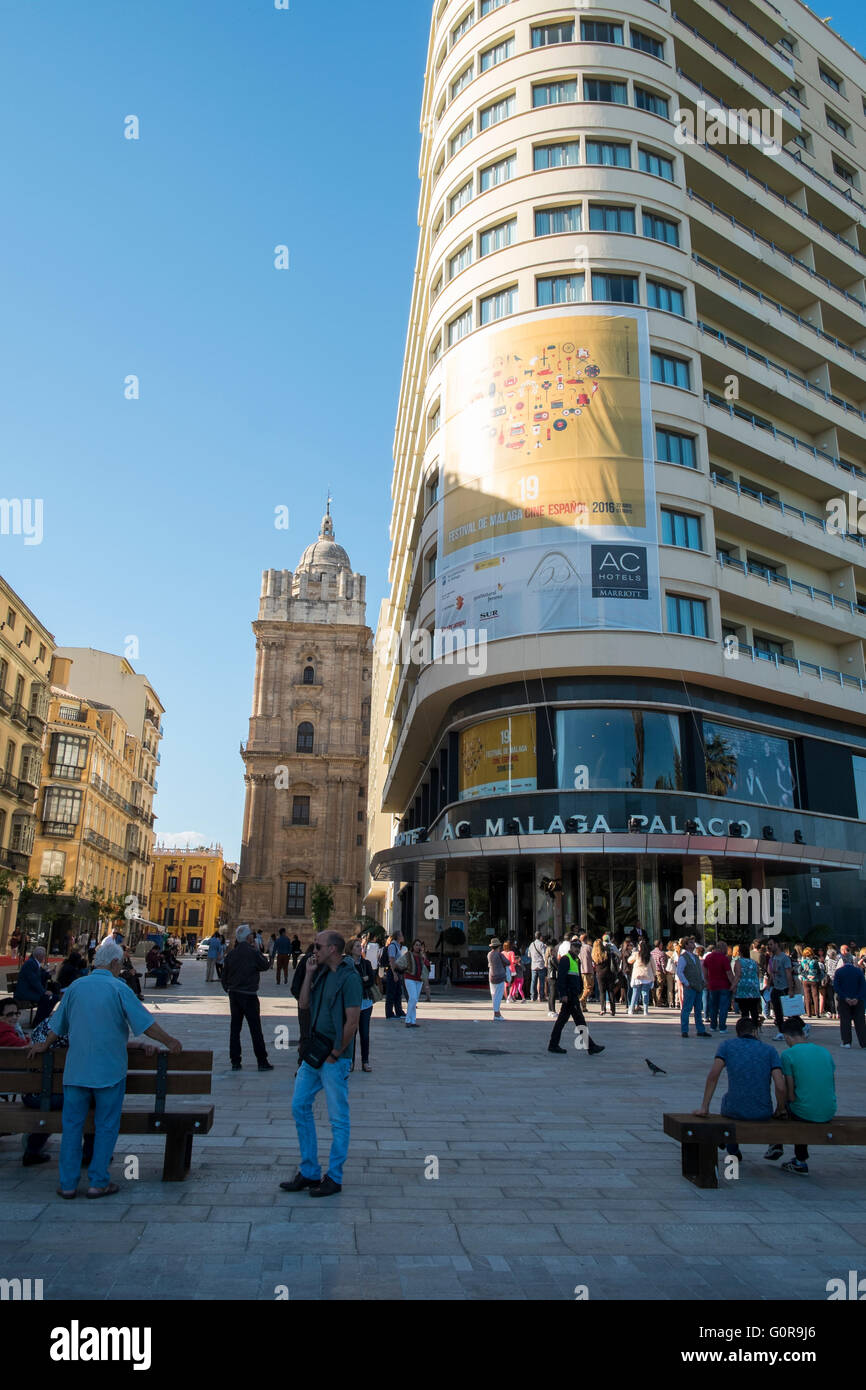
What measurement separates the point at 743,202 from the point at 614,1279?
3884 cm

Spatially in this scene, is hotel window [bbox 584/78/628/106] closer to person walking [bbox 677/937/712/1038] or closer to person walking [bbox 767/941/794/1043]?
person walking [bbox 767/941/794/1043]

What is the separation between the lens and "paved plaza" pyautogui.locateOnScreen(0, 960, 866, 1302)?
4.95 meters

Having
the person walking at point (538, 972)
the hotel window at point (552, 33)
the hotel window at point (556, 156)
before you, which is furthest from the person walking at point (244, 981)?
the hotel window at point (552, 33)

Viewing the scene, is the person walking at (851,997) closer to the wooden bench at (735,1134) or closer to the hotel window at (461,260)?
the wooden bench at (735,1134)

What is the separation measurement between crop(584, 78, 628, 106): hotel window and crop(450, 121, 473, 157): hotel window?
4.48 m

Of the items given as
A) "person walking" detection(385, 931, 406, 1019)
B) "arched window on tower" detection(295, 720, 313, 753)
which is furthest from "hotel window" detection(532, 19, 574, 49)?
"arched window on tower" detection(295, 720, 313, 753)

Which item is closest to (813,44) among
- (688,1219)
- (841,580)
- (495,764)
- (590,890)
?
(841,580)

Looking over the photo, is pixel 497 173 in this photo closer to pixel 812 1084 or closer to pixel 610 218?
pixel 610 218

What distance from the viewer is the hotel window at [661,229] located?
31.7 metres

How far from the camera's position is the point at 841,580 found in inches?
1417

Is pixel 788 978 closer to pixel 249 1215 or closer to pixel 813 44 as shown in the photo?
pixel 249 1215

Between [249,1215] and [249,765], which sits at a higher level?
[249,765]
